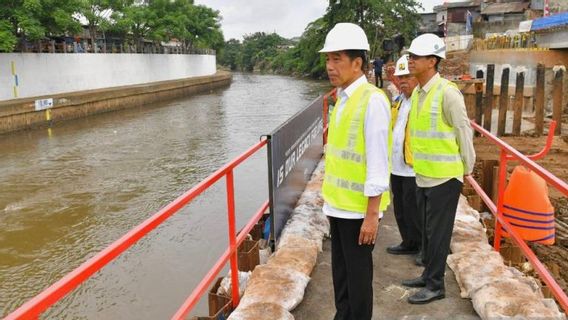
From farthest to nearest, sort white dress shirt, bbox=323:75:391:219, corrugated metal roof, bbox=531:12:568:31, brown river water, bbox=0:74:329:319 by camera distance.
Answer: corrugated metal roof, bbox=531:12:568:31
brown river water, bbox=0:74:329:319
white dress shirt, bbox=323:75:391:219

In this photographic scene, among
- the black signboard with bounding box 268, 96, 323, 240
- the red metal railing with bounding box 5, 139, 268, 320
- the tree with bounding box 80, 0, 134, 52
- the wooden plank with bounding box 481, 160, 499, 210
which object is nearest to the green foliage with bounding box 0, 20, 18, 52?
the tree with bounding box 80, 0, 134, 52

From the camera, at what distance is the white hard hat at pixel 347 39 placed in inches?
89.7

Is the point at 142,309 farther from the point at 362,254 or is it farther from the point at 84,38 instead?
the point at 84,38

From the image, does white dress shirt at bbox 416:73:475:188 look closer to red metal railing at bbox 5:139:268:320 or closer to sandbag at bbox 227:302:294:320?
sandbag at bbox 227:302:294:320

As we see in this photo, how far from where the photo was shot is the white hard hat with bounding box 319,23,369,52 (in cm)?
228

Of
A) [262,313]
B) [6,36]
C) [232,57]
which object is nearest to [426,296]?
[262,313]

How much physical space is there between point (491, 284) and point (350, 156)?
1.56m

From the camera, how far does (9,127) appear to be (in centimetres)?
1731

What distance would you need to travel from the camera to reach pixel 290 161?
16.3 feet

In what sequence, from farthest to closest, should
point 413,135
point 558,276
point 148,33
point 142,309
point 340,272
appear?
point 148,33
point 142,309
point 558,276
point 413,135
point 340,272

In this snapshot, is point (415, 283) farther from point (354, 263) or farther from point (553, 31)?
point (553, 31)

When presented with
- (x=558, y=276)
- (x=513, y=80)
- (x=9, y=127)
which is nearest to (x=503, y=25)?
(x=513, y=80)

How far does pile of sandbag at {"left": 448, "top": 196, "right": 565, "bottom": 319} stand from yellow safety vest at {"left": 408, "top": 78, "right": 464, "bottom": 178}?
788mm

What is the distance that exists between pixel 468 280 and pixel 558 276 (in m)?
2.13
